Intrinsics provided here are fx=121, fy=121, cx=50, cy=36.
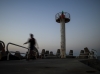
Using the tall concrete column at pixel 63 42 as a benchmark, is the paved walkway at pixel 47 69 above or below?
below

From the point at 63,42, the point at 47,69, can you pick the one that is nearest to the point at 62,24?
the point at 63,42

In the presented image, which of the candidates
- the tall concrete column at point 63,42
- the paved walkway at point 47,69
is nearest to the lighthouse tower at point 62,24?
the tall concrete column at point 63,42

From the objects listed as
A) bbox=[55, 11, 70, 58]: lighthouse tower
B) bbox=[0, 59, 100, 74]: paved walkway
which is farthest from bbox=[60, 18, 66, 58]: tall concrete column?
bbox=[0, 59, 100, 74]: paved walkway

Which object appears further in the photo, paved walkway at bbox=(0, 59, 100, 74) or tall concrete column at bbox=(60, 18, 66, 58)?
tall concrete column at bbox=(60, 18, 66, 58)

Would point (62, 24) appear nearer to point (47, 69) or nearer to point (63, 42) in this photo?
point (63, 42)

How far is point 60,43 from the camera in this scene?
20.9 m

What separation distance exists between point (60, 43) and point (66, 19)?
4688 mm

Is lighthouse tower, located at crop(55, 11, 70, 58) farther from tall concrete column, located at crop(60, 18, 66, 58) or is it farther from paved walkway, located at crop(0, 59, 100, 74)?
paved walkway, located at crop(0, 59, 100, 74)

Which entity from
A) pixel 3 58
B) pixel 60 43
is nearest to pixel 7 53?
pixel 3 58

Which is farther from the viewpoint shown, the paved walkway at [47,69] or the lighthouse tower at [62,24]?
the lighthouse tower at [62,24]

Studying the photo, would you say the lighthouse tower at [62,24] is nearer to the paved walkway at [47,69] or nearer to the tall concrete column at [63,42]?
the tall concrete column at [63,42]

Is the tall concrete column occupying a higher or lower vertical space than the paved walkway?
higher

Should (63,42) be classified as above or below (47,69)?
above

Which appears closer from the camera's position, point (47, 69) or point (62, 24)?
point (47, 69)
